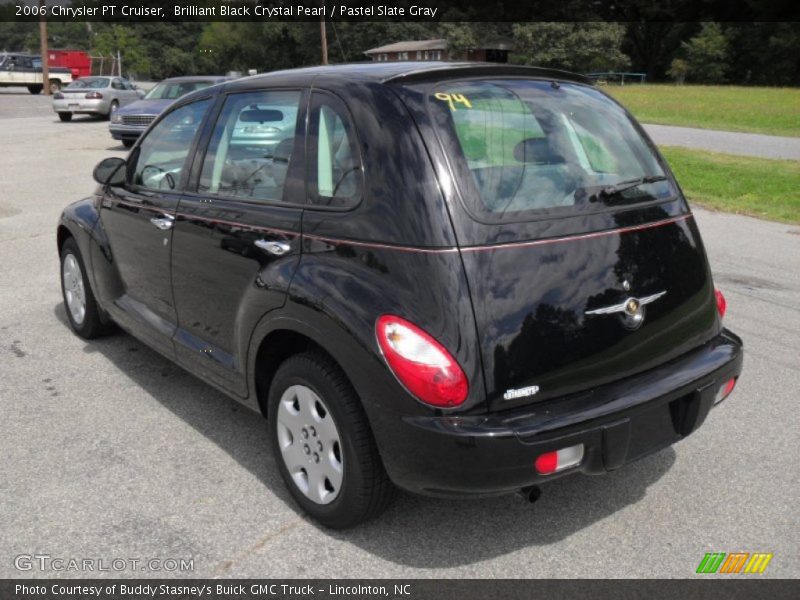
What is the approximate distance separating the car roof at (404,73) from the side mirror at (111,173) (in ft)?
4.37

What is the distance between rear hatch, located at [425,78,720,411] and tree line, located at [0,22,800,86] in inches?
1847

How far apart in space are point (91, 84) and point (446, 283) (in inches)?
1077

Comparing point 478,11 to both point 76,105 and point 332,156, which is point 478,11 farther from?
point 332,156

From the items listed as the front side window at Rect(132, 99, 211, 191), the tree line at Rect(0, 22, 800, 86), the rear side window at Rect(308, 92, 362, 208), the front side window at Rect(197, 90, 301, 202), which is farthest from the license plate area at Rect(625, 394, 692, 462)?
the tree line at Rect(0, 22, 800, 86)

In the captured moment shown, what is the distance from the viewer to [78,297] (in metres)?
5.44

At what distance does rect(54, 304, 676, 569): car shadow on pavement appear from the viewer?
120 inches

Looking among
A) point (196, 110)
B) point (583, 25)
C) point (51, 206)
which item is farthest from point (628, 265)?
point (583, 25)

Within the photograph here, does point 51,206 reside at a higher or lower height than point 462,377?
lower

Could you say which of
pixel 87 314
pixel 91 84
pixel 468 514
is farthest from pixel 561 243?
pixel 91 84

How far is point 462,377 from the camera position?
2.65 m

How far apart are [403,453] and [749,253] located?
6.57 meters

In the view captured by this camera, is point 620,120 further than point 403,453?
Yes

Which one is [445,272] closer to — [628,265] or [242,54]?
[628,265]
